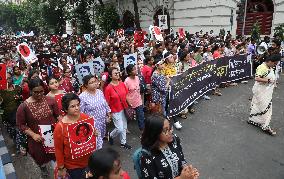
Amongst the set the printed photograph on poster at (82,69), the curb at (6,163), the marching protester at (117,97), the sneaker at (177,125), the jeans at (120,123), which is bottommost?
the curb at (6,163)

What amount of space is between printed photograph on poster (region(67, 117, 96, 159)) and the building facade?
17.7m

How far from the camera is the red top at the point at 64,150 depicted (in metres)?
3.69

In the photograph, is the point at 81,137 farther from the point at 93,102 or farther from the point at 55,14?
the point at 55,14

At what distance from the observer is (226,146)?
6488 mm

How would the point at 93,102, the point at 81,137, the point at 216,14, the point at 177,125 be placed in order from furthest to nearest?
the point at 216,14 → the point at 177,125 → the point at 93,102 → the point at 81,137

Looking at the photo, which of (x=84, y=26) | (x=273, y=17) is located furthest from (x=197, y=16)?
(x=84, y=26)

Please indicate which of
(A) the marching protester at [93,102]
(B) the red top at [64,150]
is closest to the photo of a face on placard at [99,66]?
(A) the marching protester at [93,102]

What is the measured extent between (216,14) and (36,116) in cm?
2090

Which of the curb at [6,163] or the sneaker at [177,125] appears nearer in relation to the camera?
the curb at [6,163]

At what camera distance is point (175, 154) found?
3000mm

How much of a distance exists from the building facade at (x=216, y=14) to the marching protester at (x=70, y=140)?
17755mm

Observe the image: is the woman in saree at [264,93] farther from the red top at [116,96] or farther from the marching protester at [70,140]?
the marching protester at [70,140]

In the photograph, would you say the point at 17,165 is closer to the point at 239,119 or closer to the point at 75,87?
the point at 75,87

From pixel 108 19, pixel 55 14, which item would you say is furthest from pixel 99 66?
pixel 55 14
